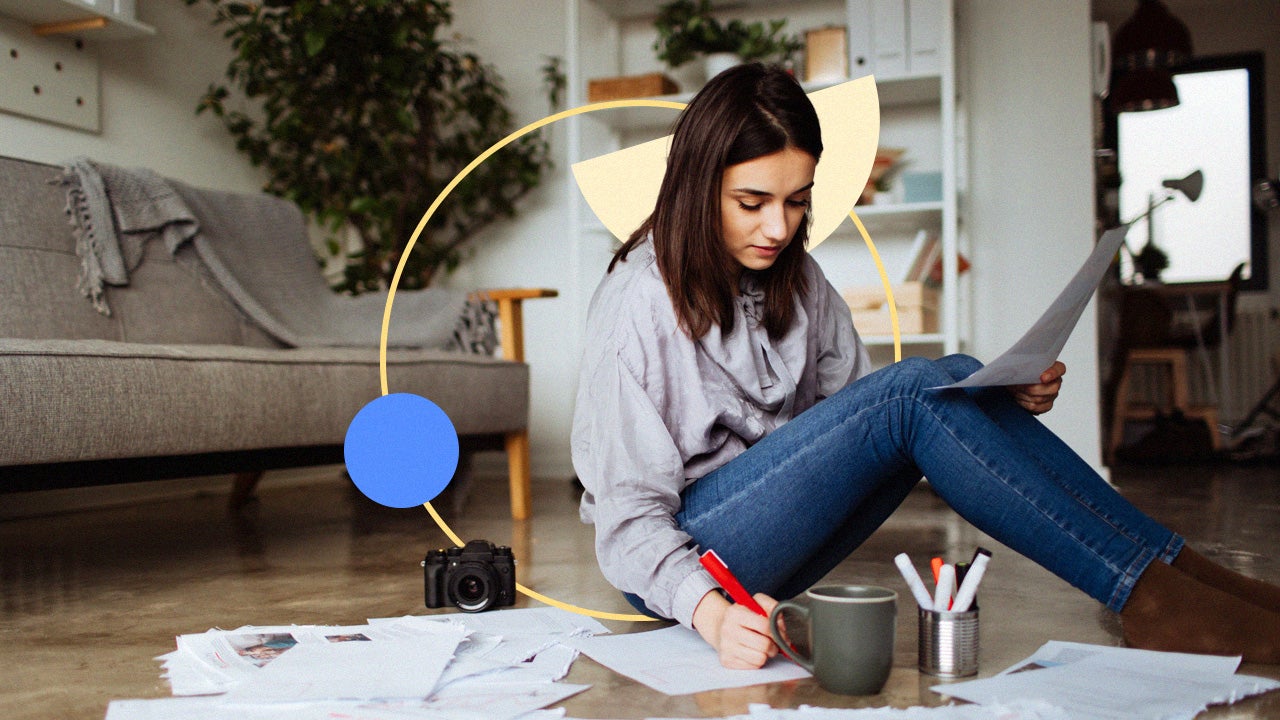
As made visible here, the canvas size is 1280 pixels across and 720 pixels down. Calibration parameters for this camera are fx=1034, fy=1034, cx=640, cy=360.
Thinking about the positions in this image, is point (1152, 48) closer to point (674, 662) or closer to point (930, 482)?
point (930, 482)

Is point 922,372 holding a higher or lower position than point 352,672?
higher

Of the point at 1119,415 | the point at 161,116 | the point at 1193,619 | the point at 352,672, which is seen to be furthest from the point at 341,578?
the point at 1119,415

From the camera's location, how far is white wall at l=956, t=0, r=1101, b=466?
11.0 feet

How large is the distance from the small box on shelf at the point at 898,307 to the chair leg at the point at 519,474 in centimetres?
112

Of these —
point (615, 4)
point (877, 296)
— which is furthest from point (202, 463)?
point (615, 4)

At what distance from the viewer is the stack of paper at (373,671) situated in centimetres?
108

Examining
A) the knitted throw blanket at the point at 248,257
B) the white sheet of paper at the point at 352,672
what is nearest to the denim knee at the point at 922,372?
the white sheet of paper at the point at 352,672

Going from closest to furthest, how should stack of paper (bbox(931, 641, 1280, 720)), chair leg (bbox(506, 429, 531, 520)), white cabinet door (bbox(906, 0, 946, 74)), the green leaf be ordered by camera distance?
1. stack of paper (bbox(931, 641, 1280, 720))
2. chair leg (bbox(506, 429, 531, 520))
3. the green leaf
4. white cabinet door (bbox(906, 0, 946, 74))

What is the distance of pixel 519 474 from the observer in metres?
2.86

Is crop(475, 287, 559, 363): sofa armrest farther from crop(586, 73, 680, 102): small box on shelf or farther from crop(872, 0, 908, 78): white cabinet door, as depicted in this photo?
crop(872, 0, 908, 78): white cabinet door

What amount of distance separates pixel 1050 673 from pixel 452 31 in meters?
3.62

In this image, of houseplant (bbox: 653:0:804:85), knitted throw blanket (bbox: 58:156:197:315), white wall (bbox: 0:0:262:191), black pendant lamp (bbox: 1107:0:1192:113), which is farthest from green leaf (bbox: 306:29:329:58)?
black pendant lamp (bbox: 1107:0:1192:113)

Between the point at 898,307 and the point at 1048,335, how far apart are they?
206cm

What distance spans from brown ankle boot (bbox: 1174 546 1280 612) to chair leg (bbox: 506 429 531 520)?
1863 mm
